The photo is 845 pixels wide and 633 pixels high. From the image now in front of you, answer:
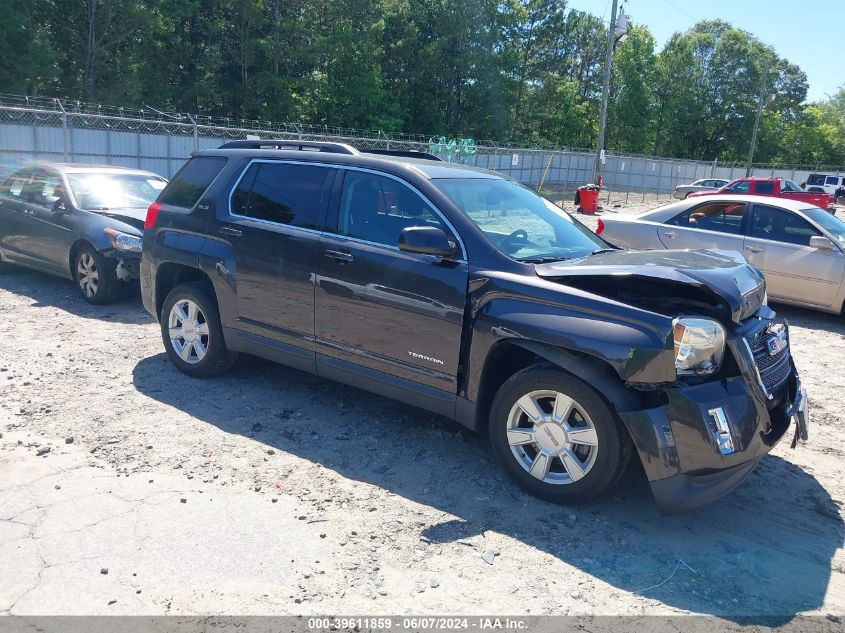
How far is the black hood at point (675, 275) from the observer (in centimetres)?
368

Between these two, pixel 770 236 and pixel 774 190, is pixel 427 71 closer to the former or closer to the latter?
pixel 774 190

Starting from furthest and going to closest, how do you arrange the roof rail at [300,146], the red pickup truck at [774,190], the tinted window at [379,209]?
the red pickup truck at [774,190], the roof rail at [300,146], the tinted window at [379,209]

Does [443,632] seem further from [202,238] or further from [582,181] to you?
[582,181]

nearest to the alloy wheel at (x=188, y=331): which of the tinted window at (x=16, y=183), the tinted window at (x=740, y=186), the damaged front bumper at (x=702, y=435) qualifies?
the damaged front bumper at (x=702, y=435)

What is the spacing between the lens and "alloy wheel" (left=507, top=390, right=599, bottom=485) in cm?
377

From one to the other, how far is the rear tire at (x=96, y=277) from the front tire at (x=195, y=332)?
2625mm

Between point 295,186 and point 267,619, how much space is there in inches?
125

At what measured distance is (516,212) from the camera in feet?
15.9

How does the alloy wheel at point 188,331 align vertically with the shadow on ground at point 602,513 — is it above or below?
above

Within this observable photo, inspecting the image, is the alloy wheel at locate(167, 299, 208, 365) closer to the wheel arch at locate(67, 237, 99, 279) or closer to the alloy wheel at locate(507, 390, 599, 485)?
the alloy wheel at locate(507, 390, 599, 485)

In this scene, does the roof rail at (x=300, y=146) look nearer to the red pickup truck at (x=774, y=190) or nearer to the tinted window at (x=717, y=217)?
the tinted window at (x=717, y=217)

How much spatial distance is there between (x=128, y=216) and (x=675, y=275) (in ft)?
23.4

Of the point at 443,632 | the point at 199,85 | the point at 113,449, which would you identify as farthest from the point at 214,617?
the point at 199,85

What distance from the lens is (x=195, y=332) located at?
5742mm
